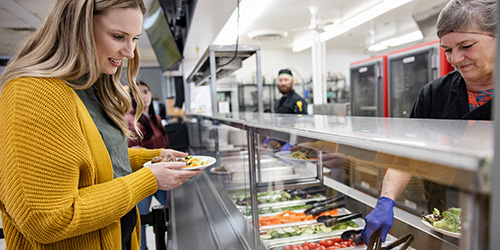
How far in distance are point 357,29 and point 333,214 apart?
7857 mm

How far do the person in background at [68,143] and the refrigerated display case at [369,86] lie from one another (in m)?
4.56

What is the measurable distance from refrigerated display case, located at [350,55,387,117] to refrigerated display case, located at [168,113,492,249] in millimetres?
2764

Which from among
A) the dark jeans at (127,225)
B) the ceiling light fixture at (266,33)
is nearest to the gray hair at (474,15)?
the dark jeans at (127,225)

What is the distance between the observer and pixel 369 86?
17.7ft

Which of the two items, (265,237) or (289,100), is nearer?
(265,237)

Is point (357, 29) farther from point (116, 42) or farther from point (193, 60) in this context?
point (116, 42)

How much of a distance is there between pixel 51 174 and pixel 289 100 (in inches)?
152

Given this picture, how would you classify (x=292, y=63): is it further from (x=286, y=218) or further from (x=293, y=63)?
(x=286, y=218)

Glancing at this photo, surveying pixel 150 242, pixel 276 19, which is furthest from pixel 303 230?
pixel 276 19

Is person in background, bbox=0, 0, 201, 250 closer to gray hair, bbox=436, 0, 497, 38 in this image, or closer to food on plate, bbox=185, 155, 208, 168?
food on plate, bbox=185, 155, 208, 168

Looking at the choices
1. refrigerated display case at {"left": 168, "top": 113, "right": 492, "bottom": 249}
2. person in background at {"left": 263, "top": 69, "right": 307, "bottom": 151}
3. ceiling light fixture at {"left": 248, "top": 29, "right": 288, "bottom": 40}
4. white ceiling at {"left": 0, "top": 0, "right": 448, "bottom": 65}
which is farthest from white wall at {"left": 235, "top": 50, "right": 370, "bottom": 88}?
refrigerated display case at {"left": 168, "top": 113, "right": 492, "bottom": 249}

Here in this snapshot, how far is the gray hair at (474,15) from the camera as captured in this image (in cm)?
132

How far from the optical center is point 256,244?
1460 mm

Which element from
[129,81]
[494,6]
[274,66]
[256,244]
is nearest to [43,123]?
[129,81]
